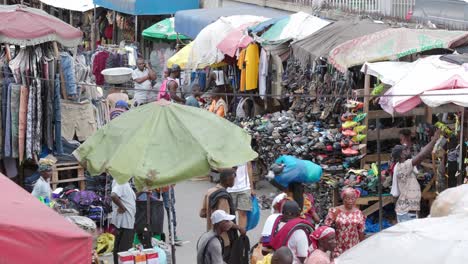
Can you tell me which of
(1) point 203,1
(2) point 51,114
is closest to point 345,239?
(2) point 51,114

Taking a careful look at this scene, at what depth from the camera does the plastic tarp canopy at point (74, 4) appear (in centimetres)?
3186

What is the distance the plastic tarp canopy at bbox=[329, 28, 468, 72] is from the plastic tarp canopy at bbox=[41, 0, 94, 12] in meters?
17.7

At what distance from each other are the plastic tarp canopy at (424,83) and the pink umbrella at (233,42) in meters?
5.64

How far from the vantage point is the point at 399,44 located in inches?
583

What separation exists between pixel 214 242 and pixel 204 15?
1336 cm

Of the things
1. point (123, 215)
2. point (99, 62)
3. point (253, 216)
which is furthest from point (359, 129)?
point (99, 62)

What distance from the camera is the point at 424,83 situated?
43.0 ft

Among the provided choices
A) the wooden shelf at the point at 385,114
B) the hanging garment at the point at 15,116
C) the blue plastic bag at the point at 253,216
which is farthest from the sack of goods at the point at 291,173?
the hanging garment at the point at 15,116

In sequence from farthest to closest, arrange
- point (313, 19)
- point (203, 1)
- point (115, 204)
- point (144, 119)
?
1. point (203, 1)
2. point (313, 19)
3. point (115, 204)
4. point (144, 119)

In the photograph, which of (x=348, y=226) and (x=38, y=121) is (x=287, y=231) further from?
(x=38, y=121)

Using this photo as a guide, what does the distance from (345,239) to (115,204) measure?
9.22ft

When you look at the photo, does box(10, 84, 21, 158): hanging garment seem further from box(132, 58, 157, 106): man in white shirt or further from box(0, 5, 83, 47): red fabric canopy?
box(132, 58, 157, 106): man in white shirt

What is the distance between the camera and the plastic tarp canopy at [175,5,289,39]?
22.6 meters

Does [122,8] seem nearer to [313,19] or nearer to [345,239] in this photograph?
[313,19]
